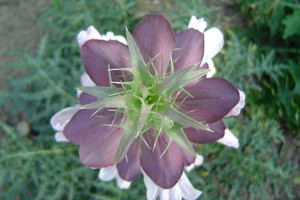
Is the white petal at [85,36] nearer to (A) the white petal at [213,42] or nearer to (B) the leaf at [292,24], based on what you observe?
(A) the white petal at [213,42]

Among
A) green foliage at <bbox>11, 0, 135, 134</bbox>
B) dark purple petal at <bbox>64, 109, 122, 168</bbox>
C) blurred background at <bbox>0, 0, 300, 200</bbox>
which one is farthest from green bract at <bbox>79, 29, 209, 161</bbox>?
green foliage at <bbox>11, 0, 135, 134</bbox>

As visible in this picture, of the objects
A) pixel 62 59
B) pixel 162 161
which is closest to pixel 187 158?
pixel 162 161

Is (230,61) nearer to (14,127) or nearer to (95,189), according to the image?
(95,189)

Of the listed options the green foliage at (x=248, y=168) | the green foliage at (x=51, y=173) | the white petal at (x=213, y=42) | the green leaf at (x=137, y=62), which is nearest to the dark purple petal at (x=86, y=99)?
the green leaf at (x=137, y=62)

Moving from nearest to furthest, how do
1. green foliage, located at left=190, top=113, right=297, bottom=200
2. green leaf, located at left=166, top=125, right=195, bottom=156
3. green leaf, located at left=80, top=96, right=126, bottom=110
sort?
green leaf, located at left=80, top=96, right=126, bottom=110
green leaf, located at left=166, top=125, right=195, bottom=156
green foliage, located at left=190, top=113, right=297, bottom=200

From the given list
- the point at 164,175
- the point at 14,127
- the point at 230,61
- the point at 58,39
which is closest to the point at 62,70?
the point at 58,39

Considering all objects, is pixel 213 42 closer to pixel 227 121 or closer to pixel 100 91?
pixel 100 91

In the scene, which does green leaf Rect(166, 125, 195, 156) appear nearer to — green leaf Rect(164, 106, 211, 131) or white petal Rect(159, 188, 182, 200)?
green leaf Rect(164, 106, 211, 131)
